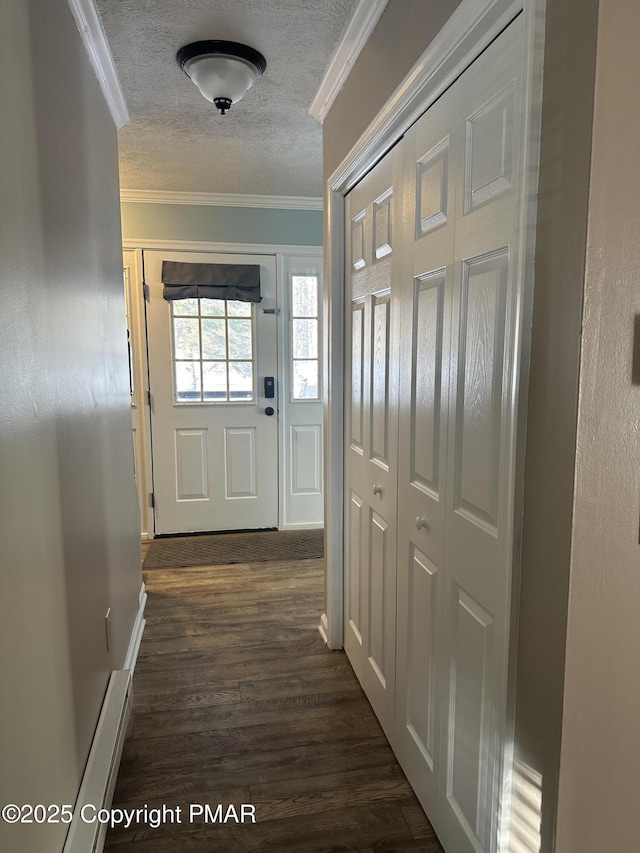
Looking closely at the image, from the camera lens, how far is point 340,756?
196 cm

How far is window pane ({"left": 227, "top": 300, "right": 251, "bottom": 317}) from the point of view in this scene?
167 inches

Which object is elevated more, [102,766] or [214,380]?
[214,380]

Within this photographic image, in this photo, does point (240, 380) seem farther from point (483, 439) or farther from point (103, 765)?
point (483, 439)

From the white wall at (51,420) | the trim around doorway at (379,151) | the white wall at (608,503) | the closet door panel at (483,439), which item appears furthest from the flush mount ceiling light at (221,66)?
the white wall at (608,503)

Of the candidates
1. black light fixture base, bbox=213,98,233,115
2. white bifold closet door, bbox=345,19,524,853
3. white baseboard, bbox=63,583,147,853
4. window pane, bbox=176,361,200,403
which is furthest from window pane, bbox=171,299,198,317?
white baseboard, bbox=63,583,147,853

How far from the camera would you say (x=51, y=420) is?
139 cm

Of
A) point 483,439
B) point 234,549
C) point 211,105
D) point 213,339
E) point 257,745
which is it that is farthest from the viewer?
point 213,339

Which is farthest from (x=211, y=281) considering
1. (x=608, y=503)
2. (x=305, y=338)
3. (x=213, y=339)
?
(x=608, y=503)

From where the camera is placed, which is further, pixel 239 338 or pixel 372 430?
pixel 239 338

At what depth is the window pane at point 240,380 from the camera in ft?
14.1

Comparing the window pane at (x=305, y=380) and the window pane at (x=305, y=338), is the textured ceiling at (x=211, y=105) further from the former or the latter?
the window pane at (x=305, y=380)

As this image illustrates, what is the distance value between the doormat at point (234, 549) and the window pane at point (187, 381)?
1.05 meters

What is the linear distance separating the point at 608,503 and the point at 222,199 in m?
3.79

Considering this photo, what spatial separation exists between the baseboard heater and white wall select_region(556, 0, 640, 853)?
111 cm
